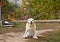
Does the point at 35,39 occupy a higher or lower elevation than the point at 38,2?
lower

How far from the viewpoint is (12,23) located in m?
12.8

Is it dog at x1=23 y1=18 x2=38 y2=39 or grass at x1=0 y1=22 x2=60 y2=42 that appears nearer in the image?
grass at x1=0 y1=22 x2=60 y2=42

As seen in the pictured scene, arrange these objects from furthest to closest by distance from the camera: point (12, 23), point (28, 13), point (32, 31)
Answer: point (28, 13) < point (12, 23) < point (32, 31)

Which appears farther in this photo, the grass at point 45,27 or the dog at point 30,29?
the dog at point 30,29

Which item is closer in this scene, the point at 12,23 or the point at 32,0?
the point at 32,0

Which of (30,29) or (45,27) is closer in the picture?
(30,29)

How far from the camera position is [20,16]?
15664 mm

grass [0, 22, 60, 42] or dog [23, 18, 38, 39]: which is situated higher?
dog [23, 18, 38, 39]

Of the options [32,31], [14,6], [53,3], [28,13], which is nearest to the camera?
[53,3]

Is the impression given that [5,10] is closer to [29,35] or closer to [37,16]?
[37,16]

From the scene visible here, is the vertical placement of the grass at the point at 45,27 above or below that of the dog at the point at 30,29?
below

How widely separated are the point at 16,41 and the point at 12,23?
14.1 feet

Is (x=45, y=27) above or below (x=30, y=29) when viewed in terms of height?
below

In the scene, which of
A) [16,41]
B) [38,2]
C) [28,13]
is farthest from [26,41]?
[28,13]
